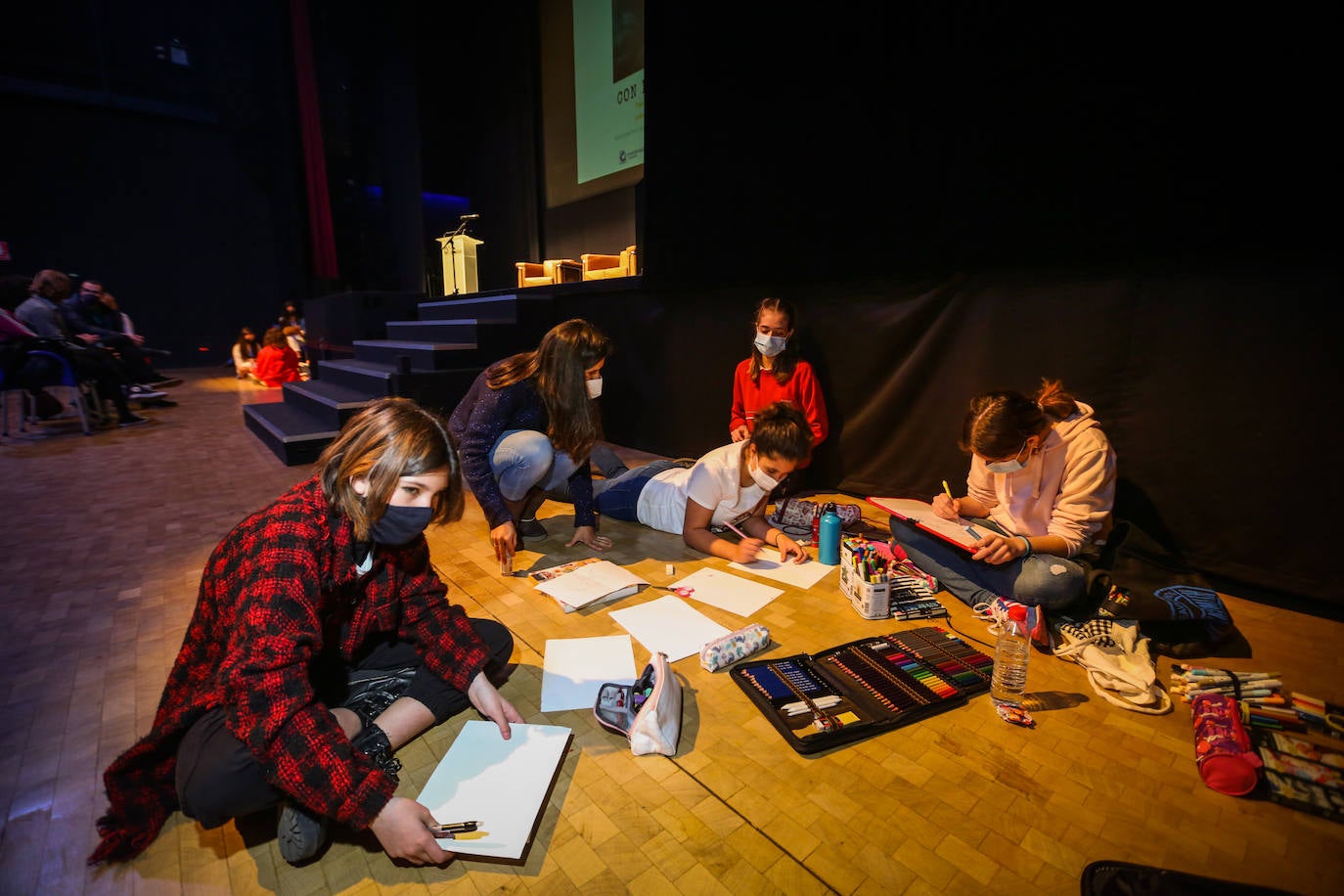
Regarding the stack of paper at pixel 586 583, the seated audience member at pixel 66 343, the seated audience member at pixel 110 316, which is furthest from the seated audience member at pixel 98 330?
the stack of paper at pixel 586 583

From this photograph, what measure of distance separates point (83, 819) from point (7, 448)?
514 centimetres

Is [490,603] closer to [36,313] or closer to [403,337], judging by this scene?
[403,337]

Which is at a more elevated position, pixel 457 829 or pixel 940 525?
pixel 940 525

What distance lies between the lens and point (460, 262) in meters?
7.19

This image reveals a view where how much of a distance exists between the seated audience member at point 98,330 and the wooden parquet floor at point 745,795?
512cm

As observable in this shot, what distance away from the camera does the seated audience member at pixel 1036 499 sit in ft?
5.95

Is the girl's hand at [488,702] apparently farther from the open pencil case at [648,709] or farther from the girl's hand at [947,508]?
the girl's hand at [947,508]

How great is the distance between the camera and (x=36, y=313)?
487cm

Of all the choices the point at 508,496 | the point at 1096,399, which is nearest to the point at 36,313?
the point at 508,496

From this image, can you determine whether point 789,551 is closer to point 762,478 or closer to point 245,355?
point 762,478

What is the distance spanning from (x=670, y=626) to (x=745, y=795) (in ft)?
2.23

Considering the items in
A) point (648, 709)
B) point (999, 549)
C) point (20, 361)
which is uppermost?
point (20, 361)

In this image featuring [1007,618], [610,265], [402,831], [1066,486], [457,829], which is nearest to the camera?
[402,831]

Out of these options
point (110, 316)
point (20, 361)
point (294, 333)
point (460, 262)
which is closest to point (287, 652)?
point (20, 361)
